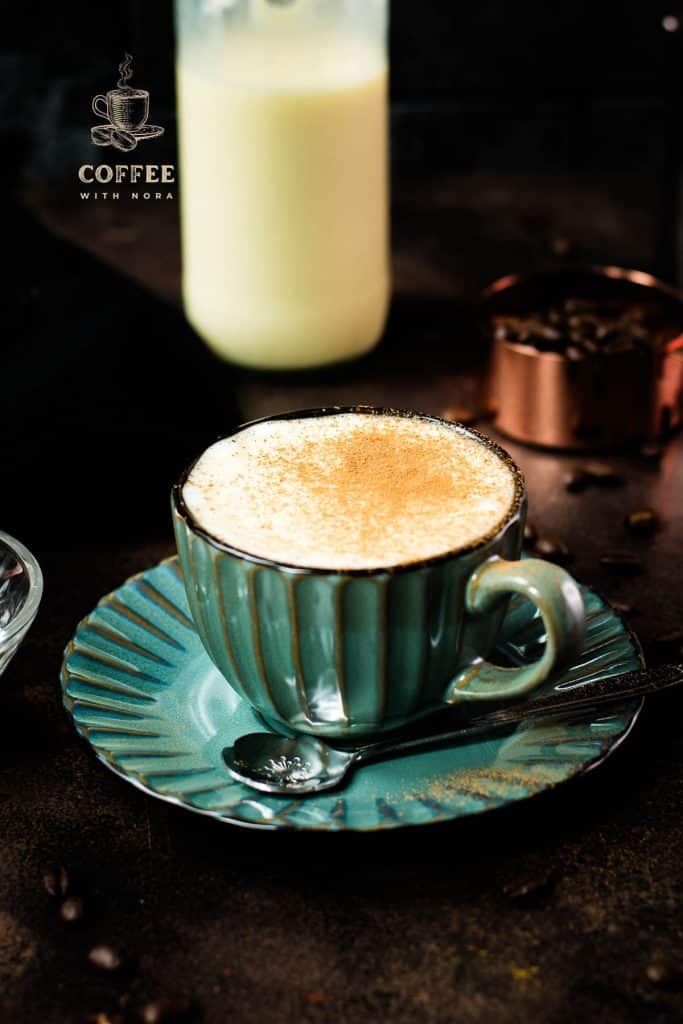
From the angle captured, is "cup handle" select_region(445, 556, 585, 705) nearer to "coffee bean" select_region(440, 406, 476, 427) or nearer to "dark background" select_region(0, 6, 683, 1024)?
"dark background" select_region(0, 6, 683, 1024)

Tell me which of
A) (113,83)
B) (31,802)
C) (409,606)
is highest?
(113,83)

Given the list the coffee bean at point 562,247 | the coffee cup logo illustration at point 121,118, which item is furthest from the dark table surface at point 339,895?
the coffee bean at point 562,247

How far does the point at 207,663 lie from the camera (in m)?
0.95

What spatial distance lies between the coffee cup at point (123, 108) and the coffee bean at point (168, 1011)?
39.0 inches

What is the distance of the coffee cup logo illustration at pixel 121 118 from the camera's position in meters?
1.39

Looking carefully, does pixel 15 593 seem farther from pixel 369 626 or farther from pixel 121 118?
pixel 121 118

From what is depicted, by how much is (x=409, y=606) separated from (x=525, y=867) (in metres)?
0.18

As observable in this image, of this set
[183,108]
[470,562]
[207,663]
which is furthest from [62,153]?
[470,562]

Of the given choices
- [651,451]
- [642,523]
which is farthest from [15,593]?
[651,451]

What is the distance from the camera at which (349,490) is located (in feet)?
2.86

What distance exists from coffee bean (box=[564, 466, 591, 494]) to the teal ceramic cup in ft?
1.53

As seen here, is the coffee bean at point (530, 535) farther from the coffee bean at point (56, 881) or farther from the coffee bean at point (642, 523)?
the coffee bean at point (56, 881)

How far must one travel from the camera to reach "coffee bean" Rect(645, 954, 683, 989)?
2.35ft

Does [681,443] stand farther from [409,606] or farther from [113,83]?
[113,83]
